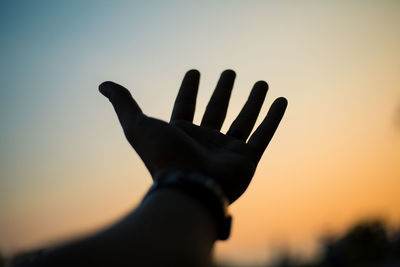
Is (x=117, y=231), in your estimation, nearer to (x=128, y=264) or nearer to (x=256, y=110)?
(x=128, y=264)

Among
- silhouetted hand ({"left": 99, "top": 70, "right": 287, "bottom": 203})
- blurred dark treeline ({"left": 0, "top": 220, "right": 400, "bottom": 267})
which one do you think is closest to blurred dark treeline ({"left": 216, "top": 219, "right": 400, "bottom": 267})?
blurred dark treeline ({"left": 0, "top": 220, "right": 400, "bottom": 267})

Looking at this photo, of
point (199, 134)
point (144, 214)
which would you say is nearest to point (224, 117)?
point (199, 134)

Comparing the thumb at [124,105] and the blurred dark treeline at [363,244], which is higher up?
the thumb at [124,105]

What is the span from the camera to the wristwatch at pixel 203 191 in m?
1.51

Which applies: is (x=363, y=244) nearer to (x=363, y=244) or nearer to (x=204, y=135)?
(x=363, y=244)

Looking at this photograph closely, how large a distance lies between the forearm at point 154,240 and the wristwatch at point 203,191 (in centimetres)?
3

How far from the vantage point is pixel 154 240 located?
4.03 ft

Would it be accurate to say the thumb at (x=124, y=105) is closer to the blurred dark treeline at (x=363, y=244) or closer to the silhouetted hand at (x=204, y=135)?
the silhouetted hand at (x=204, y=135)

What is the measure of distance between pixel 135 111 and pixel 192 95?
2.64ft

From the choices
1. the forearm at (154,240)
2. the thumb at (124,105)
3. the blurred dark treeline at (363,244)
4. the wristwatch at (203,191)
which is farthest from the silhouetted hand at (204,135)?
the blurred dark treeline at (363,244)

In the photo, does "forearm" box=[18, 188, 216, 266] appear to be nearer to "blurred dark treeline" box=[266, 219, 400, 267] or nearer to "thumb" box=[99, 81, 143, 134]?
"thumb" box=[99, 81, 143, 134]

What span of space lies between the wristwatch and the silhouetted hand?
0.56ft

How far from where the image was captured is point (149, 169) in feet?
7.10

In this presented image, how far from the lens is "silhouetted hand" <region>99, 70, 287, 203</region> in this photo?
1936 mm
